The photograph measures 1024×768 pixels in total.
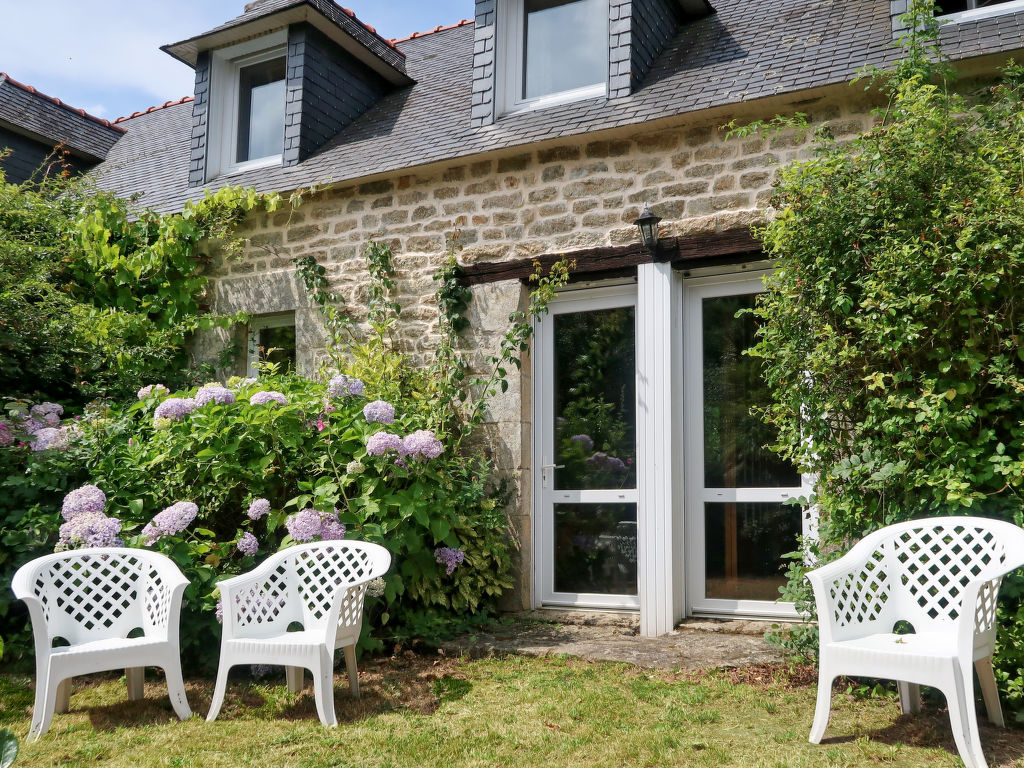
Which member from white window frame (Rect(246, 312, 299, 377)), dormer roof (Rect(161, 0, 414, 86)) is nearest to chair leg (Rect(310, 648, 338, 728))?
white window frame (Rect(246, 312, 299, 377))

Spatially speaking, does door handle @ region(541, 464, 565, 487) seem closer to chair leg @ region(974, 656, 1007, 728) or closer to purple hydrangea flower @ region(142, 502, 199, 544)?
purple hydrangea flower @ region(142, 502, 199, 544)

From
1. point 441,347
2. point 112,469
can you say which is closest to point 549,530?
point 441,347

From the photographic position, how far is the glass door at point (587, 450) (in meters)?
5.79

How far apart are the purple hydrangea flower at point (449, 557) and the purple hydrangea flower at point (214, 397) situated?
62.7 inches

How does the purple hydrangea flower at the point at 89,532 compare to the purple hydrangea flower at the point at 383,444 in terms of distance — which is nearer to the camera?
the purple hydrangea flower at the point at 89,532

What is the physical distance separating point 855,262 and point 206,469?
3694 millimetres

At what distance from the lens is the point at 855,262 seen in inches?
159

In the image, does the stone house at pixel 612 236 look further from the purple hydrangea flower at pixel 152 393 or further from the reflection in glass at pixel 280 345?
the purple hydrangea flower at pixel 152 393

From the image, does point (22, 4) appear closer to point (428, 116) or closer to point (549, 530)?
point (428, 116)

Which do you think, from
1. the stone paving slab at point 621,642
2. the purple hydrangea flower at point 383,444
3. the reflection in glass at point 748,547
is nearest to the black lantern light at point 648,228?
the reflection in glass at point 748,547

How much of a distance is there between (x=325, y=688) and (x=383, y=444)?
1534 millimetres

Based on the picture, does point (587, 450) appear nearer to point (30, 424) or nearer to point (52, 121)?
point (30, 424)

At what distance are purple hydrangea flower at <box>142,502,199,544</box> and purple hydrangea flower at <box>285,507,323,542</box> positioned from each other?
50cm

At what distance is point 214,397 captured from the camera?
201 inches
